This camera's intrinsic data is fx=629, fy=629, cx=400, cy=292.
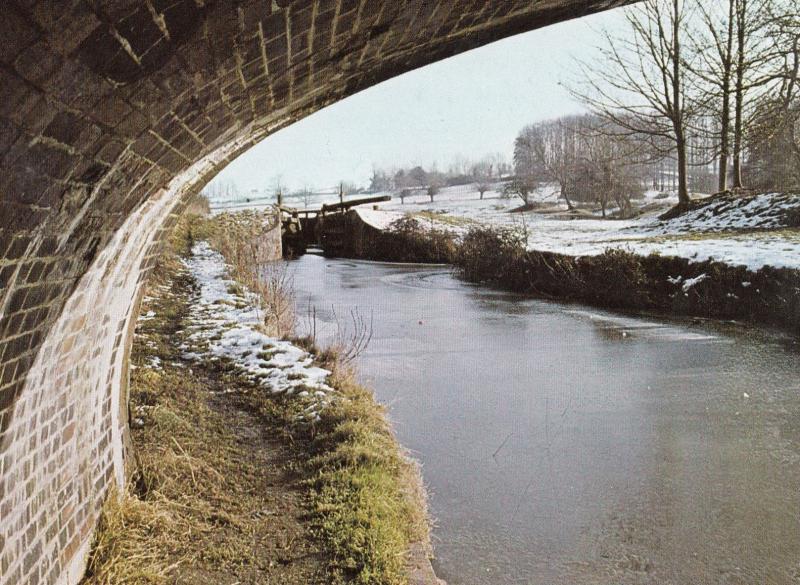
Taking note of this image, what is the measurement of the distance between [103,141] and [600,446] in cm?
578

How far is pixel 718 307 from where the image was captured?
12141mm

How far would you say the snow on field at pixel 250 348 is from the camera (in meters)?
6.62

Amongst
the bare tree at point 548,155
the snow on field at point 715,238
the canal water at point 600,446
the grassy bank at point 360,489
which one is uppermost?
the bare tree at point 548,155

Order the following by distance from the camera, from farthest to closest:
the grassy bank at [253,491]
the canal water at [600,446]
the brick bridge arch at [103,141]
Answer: the canal water at [600,446], the grassy bank at [253,491], the brick bridge arch at [103,141]

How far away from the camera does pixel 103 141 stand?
1.92 meters

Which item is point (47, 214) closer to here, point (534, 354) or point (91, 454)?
point (91, 454)

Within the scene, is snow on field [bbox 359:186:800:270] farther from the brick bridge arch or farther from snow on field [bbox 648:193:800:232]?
the brick bridge arch

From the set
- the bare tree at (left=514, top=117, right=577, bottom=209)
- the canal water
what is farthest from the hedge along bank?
the bare tree at (left=514, top=117, right=577, bottom=209)

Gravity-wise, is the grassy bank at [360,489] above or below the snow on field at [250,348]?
below

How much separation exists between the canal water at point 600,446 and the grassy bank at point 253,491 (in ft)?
2.15

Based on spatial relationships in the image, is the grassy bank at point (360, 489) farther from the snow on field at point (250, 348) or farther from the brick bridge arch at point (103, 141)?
the brick bridge arch at point (103, 141)

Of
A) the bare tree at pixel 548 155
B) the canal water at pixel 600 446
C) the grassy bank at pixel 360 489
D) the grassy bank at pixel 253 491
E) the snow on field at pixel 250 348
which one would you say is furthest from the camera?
the bare tree at pixel 548 155

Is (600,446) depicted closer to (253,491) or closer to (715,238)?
(253,491)

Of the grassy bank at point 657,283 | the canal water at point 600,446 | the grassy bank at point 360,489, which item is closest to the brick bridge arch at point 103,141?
the grassy bank at point 360,489
